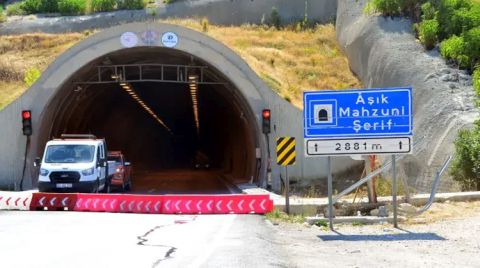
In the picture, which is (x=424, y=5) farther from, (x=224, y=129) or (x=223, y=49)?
(x=224, y=129)

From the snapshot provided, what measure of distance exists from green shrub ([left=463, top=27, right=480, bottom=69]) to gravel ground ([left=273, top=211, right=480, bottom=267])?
15244 millimetres

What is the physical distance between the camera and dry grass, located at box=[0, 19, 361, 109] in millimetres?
43766

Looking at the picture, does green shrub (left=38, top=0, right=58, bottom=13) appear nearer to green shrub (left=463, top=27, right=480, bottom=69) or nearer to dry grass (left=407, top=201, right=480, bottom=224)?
green shrub (left=463, top=27, right=480, bottom=69)

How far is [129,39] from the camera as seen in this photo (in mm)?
34188

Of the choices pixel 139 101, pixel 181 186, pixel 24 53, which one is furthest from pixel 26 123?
pixel 24 53

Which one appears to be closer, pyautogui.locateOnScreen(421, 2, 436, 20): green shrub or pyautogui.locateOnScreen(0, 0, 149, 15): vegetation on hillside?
pyautogui.locateOnScreen(421, 2, 436, 20): green shrub

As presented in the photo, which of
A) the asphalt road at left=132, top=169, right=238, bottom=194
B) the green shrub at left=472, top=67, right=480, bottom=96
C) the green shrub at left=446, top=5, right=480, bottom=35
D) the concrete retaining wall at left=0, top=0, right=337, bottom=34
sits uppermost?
the concrete retaining wall at left=0, top=0, right=337, bottom=34

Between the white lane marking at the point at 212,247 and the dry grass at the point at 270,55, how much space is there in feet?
64.9

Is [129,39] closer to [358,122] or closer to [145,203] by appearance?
[145,203]

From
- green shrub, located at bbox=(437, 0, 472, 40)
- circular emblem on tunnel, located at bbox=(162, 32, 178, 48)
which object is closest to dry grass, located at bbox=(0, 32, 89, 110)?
circular emblem on tunnel, located at bbox=(162, 32, 178, 48)

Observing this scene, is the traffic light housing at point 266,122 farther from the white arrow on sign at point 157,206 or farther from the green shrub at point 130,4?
the green shrub at point 130,4

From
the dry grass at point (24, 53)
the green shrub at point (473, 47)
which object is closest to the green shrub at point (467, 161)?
the green shrub at point (473, 47)

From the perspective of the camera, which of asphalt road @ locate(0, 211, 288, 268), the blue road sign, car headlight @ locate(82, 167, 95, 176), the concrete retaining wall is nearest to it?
asphalt road @ locate(0, 211, 288, 268)

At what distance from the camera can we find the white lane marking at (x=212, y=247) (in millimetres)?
11531
